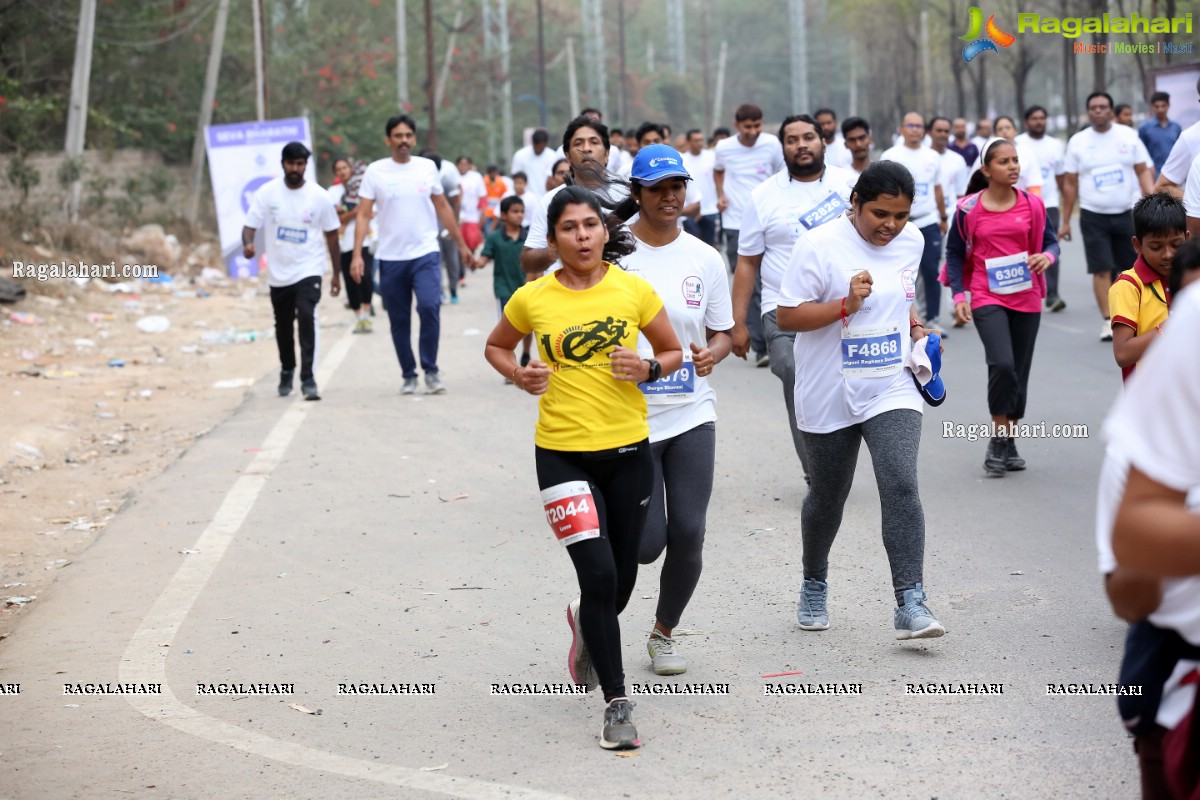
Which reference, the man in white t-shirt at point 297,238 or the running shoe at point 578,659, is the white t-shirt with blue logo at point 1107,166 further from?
the running shoe at point 578,659

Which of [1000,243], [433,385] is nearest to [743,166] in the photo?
[433,385]

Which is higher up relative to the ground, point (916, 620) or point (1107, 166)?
point (1107, 166)

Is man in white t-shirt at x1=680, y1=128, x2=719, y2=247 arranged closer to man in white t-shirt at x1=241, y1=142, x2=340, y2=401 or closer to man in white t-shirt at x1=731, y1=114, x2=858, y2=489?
man in white t-shirt at x1=241, y1=142, x2=340, y2=401

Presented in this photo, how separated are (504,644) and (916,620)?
1573 millimetres

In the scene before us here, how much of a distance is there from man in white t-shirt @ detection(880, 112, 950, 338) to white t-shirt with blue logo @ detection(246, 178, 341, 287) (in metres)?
5.46

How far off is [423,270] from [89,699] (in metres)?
7.37

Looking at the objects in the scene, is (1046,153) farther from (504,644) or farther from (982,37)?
(982,37)

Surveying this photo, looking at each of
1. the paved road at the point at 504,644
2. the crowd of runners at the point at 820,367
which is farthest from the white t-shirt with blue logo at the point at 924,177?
the paved road at the point at 504,644

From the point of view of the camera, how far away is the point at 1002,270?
856 cm

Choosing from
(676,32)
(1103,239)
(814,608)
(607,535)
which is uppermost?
(676,32)

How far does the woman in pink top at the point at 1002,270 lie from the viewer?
8492mm

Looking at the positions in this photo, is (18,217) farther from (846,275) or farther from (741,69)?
(741,69)

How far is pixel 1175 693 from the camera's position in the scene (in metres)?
2.63

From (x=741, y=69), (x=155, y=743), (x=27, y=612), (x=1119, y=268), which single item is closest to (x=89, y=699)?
(x=155, y=743)
